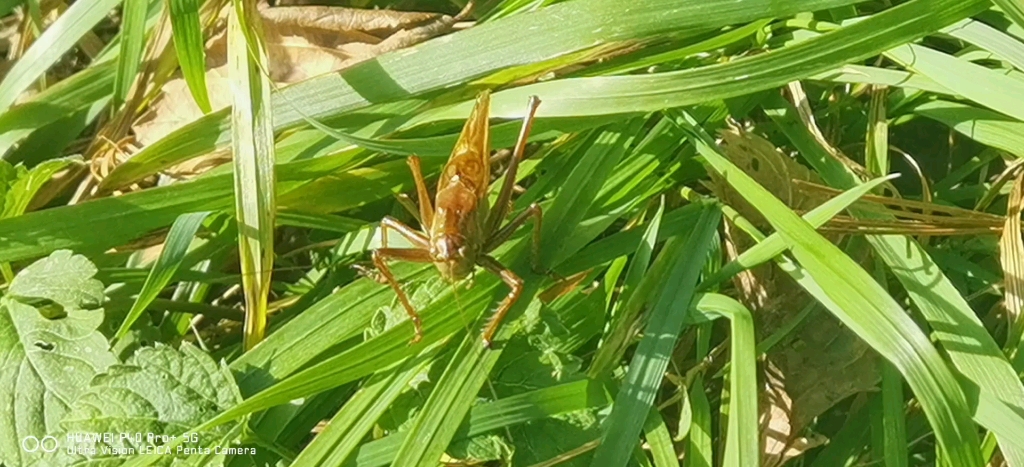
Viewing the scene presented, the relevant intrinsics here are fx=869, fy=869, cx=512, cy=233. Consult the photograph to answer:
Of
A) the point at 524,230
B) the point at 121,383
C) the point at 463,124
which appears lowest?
the point at 121,383

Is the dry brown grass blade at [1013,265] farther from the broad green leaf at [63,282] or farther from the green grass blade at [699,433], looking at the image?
the broad green leaf at [63,282]

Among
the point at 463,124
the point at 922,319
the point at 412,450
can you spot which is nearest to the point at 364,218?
the point at 463,124

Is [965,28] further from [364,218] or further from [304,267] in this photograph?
[304,267]

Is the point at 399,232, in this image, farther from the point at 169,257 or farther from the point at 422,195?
the point at 169,257

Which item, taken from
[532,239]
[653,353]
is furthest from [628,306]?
[532,239]

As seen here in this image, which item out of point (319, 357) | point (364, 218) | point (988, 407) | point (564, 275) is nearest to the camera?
point (988, 407)

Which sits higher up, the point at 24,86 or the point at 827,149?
the point at 24,86
